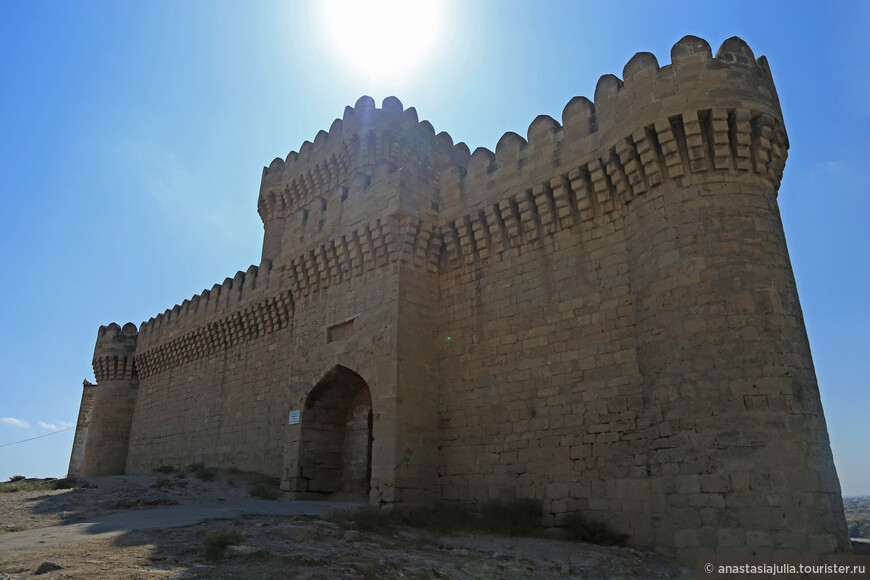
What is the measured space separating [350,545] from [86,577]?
8.62 feet

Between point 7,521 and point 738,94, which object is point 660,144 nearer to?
point 738,94

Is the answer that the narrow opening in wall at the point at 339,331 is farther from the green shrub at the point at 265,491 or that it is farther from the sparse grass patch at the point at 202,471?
the sparse grass patch at the point at 202,471

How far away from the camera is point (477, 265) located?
10648 mm

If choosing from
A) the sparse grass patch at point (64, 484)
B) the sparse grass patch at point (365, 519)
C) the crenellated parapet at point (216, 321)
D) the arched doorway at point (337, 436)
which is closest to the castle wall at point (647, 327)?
the sparse grass patch at point (365, 519)

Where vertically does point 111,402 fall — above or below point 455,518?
above

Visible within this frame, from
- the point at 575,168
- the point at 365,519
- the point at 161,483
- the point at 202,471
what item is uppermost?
the point at 575,168

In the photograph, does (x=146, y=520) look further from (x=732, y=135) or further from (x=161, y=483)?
(x=732, y=135)

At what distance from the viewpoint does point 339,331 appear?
11.6m

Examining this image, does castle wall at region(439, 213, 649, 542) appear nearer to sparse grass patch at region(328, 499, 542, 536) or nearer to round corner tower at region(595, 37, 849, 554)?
sparse grass patch at region(328, 499, 542, 536)

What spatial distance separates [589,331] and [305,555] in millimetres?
4805

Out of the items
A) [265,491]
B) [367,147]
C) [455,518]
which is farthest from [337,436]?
[367,147]

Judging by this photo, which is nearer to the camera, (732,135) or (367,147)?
(732,135)

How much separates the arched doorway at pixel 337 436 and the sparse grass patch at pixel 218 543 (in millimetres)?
5101

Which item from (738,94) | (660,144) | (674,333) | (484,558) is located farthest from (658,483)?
(738,94)
